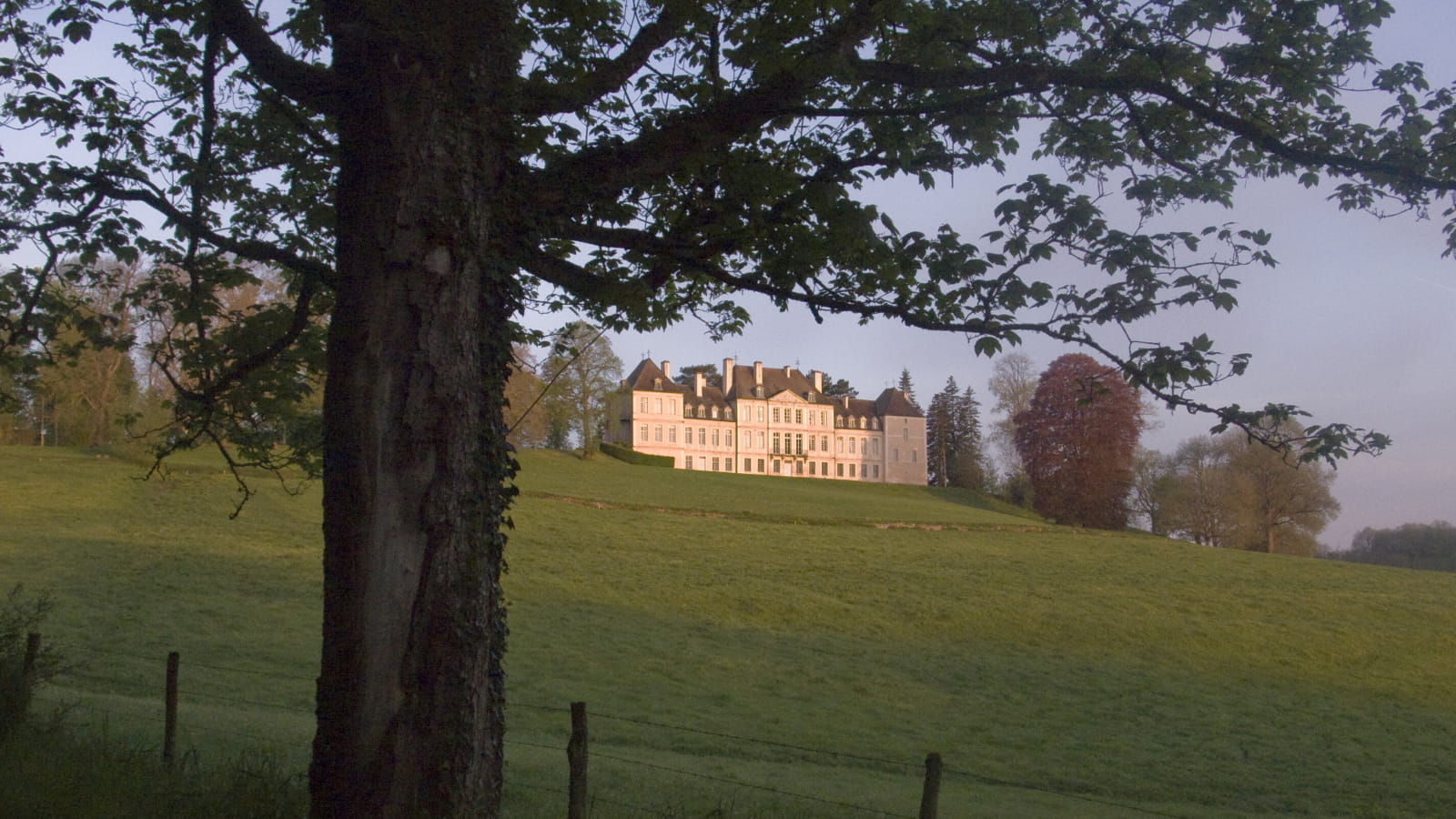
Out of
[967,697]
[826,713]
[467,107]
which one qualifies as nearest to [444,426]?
[467,107]

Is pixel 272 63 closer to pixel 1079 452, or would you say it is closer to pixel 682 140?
pixel 682 140

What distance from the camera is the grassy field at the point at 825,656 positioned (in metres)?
13.3

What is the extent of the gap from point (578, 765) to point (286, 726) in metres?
7.62

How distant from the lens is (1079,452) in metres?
62.2

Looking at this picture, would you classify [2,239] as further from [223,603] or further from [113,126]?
[223,603]

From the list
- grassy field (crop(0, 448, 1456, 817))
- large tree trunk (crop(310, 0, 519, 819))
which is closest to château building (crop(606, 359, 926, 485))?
grassy field (crop(0, 448, 1456, 817))

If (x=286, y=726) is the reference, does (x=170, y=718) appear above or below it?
above

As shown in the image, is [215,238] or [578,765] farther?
[215,238]

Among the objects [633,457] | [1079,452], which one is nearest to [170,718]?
[1079,452]

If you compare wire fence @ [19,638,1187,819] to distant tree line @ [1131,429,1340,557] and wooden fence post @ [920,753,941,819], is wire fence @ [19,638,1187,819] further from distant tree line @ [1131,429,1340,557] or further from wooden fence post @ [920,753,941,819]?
distant tree line @ [1131,429,1340,557]

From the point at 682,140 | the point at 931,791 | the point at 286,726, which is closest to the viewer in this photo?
the point at 682,140

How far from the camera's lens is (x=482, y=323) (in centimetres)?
540

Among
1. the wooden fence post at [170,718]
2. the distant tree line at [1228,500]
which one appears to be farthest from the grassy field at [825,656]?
the distant tree line at [1228,500]

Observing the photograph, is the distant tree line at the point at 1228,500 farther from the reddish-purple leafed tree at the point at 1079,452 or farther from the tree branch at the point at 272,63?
the tree branch at the point at 272,63
